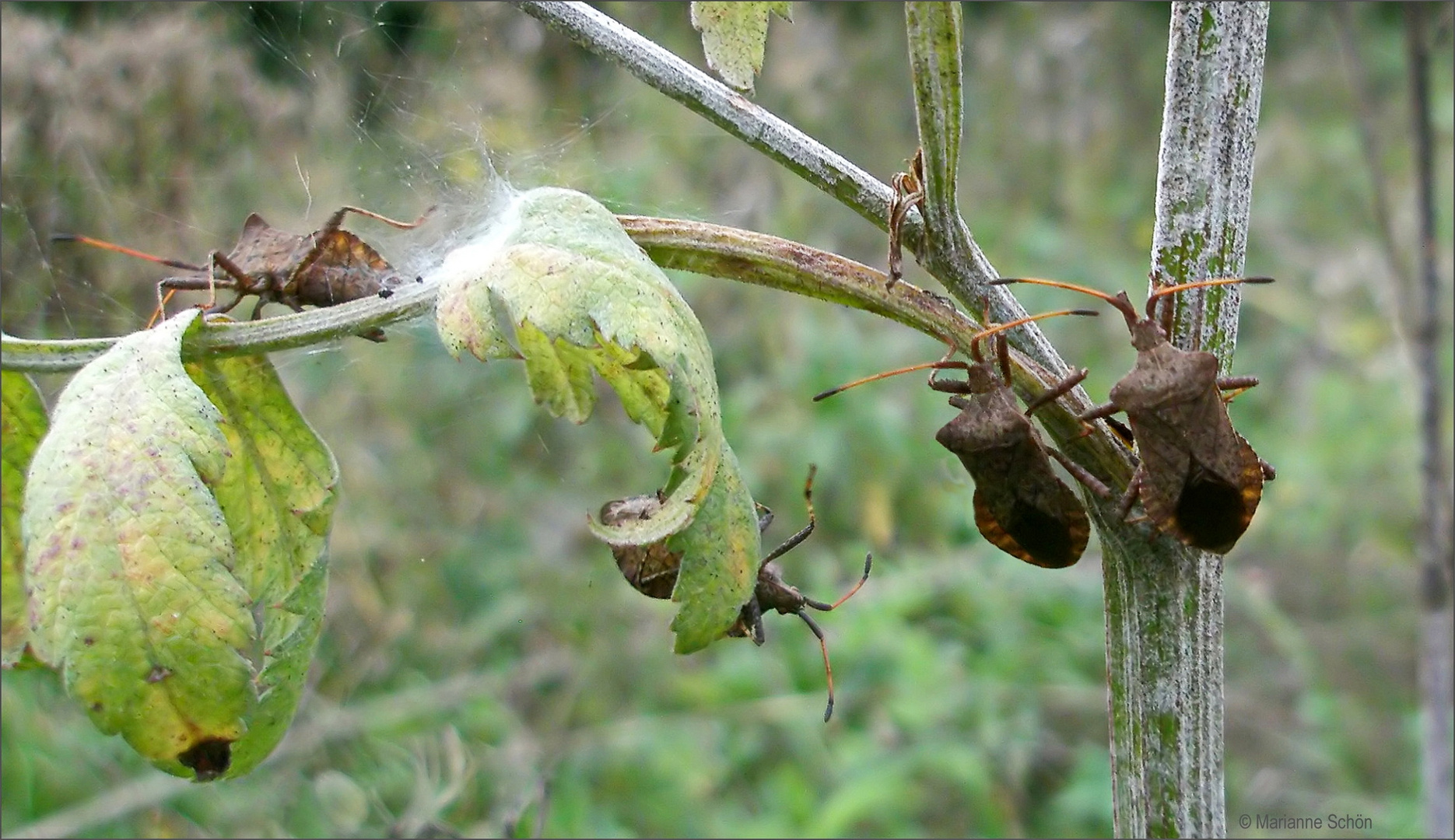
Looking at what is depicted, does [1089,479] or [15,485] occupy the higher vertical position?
[1089,479]

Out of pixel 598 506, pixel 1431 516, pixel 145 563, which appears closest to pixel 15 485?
pixel 145 563

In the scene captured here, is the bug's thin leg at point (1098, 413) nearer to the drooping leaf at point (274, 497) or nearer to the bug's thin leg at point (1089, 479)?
the bug's thin leg at point (1089, 479)

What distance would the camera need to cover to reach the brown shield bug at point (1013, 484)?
1572 mm

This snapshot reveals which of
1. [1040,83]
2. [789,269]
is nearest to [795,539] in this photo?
[789,269]

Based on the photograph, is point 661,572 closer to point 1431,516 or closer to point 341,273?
point 341,273

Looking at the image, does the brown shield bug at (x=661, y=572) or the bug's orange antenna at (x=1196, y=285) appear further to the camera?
the brown shield bug at (x=661, y=572)

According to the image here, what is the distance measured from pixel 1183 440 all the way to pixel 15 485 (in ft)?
4.66

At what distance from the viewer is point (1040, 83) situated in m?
7.26

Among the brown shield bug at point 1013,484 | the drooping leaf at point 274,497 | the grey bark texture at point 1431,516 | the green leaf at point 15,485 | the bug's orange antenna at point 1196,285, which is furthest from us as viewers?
the grey bark texture at point 1431,516

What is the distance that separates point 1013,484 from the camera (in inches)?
62.0

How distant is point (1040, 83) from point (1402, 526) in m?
3.51

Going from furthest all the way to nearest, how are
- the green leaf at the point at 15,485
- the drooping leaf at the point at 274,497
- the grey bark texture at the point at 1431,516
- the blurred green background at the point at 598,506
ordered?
the blurred green background at the point at 598,506
the grey bark texture at the point at 1431,516
the green leaf at the point at 15,485
the drooping leaf at the point at 274,497

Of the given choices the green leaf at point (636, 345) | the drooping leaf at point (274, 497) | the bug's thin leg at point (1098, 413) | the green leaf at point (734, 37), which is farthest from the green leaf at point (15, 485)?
the bug's thin leg at point (1098, 413)

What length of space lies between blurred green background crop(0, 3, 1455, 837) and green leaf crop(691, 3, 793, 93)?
40.0 inches
